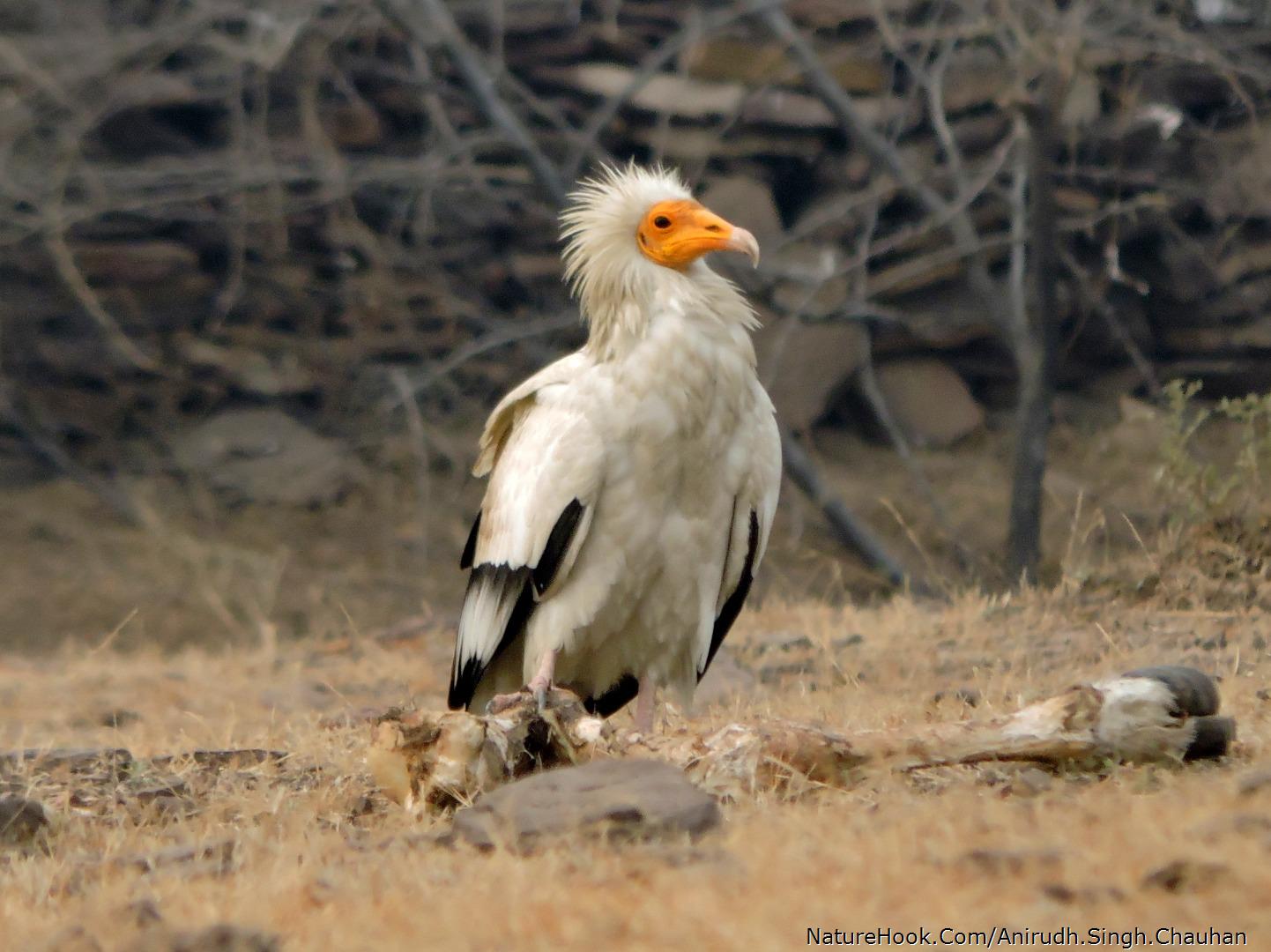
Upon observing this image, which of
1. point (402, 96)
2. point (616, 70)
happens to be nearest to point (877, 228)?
point (616, 70)

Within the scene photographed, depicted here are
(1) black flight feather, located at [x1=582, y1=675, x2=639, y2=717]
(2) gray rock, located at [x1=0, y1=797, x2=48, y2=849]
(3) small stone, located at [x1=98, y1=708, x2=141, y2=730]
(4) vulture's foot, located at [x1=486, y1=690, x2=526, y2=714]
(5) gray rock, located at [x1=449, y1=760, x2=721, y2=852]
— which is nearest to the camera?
(5) gray rock, located at [x1=449, y1=760, x2=721, y2=852]

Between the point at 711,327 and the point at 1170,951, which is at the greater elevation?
the point at 711,327

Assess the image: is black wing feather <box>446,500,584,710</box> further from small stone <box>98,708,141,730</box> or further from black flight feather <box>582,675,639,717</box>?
small stone <box>98,708,141,730</box>

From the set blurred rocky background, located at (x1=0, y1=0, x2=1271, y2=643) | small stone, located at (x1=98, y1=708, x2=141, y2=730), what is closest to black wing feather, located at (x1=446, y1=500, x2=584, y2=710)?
small stone, located at (x1=98, y1=708, x2=141, y2=730)

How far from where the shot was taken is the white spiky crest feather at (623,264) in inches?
175

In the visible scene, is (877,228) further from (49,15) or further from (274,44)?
(49,15)

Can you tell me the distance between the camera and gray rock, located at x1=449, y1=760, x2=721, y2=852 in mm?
2730

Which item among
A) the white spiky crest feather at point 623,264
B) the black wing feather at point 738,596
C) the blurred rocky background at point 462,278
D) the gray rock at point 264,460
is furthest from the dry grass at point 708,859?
the gray rock at point 264,460

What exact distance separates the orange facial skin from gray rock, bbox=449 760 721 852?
1.89 meters

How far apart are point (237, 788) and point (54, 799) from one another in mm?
403

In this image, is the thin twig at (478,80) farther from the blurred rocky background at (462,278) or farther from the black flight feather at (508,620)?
the black flight feather at (508,620)

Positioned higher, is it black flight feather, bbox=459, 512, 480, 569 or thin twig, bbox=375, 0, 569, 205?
thin twig, bbox=375, 0, 569, 205

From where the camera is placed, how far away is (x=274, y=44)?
8977 millimetres

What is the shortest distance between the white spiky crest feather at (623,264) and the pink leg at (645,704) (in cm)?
98
